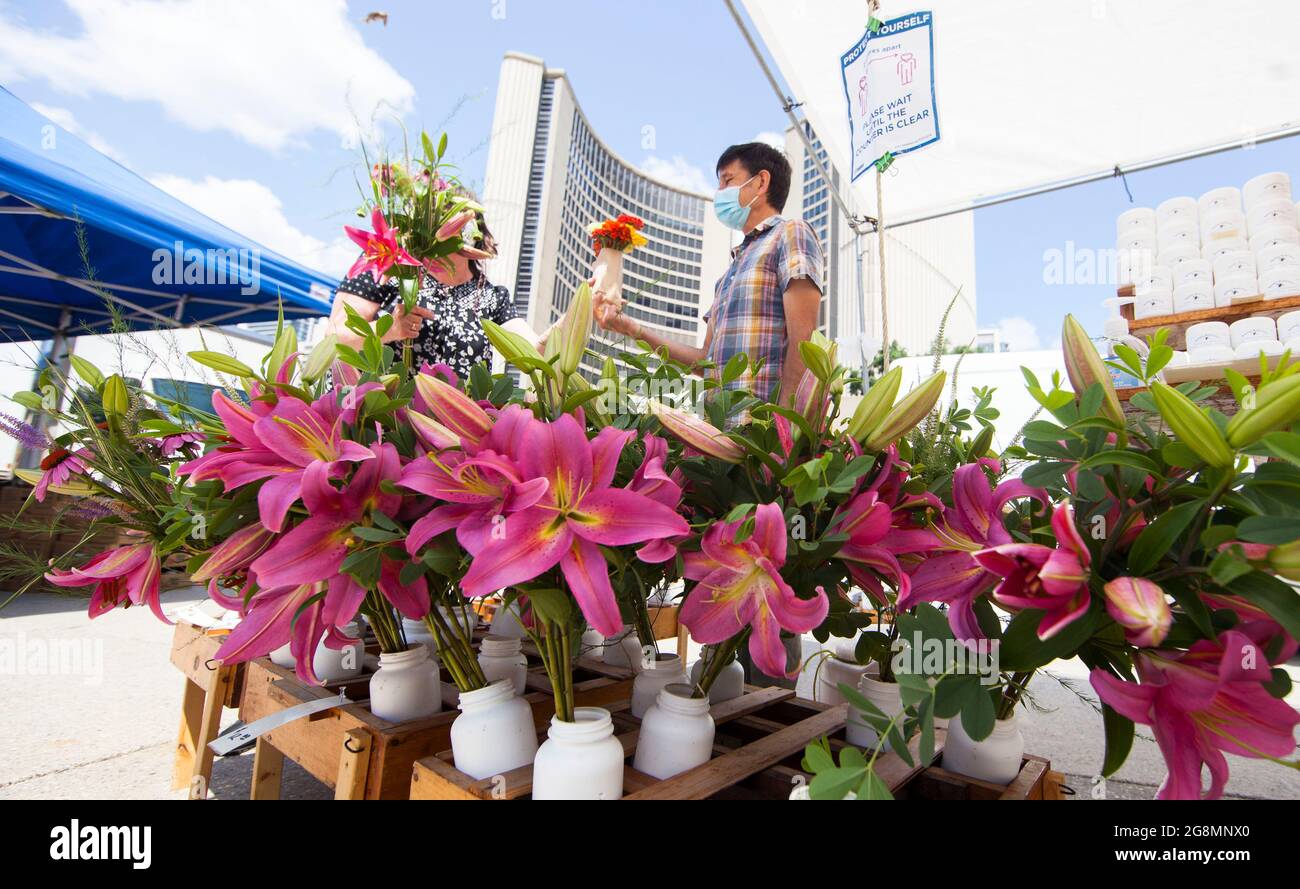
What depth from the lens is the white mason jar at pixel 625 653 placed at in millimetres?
860

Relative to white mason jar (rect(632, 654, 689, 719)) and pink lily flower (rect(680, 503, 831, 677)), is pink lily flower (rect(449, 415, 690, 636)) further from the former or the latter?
white mason jar (rect(632, 654, 689, 719))

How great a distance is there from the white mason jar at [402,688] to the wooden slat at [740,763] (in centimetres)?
28

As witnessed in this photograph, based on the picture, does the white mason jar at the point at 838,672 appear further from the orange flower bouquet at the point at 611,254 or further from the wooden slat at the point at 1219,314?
the wooden slat at the point at 1219,314

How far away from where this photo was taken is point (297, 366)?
616mm

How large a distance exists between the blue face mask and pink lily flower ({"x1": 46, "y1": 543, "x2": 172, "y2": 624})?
1.57m

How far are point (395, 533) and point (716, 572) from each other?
209 millimetres

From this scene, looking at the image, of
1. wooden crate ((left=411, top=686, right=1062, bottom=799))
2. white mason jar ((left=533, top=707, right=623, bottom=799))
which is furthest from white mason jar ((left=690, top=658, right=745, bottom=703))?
white mason jar ((left=533, top=707, right=623, bottom=799))

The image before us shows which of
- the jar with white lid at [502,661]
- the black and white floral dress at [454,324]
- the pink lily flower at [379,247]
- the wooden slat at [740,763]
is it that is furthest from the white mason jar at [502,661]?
the black and white floral dress at [454,324]

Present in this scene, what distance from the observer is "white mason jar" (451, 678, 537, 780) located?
50 centimetres

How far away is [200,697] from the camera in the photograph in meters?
1.47

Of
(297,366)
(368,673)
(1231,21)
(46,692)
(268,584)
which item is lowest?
(46,692)
